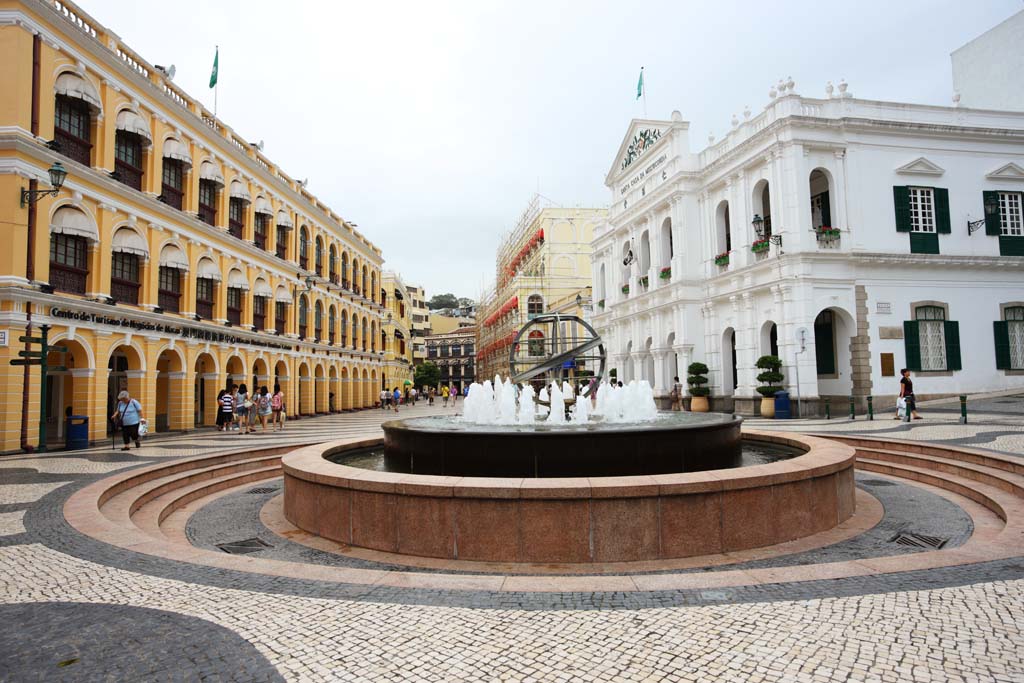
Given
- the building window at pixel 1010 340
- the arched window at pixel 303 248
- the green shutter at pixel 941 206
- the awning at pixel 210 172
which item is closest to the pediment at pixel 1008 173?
the green shutter at pixel 941 206

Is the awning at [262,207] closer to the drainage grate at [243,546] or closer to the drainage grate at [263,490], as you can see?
the drainage grate at [263,490]

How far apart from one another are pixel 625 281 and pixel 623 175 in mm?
6772

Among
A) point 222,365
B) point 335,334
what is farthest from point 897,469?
point 335,334

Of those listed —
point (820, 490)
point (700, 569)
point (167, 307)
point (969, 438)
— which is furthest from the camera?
point (167, 307)

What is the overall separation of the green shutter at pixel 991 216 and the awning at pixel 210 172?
107ft

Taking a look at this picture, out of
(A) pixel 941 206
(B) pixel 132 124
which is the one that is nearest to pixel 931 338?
(A) pixel 941 206

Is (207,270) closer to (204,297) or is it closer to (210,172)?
(204,297)

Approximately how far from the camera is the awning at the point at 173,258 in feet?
72.2

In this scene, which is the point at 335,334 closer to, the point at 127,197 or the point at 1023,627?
the point at 127,197

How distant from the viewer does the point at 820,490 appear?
698 centimetres

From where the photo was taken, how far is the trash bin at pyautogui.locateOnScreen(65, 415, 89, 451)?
16.2 metres

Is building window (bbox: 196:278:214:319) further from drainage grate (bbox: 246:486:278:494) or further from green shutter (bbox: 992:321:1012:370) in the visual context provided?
green shutter (bbox: 992:321:1012:370)

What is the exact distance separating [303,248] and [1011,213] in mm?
35943

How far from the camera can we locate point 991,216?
2420 centimetres
